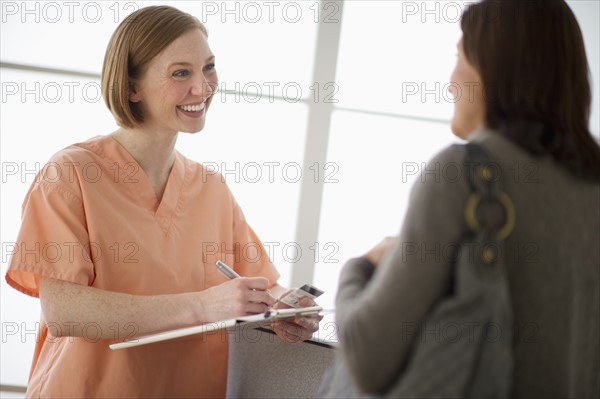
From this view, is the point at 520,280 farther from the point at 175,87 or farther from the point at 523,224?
the point at 175,87

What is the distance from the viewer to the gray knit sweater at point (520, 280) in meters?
0.85

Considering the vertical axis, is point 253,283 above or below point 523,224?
below

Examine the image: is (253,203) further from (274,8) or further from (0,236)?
(0,236)

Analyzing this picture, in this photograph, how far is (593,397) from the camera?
966 millimetres

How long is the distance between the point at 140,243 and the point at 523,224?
3.57 ft

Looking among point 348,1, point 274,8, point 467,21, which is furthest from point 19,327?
point 467,21

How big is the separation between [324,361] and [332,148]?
180 cm

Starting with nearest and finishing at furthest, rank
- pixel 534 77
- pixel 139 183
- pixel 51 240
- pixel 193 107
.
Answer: pixel 534 77, pixel 51 240, pixel 139 183, pixel 193 107

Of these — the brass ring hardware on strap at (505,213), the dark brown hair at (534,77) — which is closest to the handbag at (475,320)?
the brass ring hardware on strap at (505,213)

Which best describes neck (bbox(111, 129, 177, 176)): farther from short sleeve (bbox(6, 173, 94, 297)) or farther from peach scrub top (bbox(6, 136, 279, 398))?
short sleeve (bbox(6, 173, 94, 297))

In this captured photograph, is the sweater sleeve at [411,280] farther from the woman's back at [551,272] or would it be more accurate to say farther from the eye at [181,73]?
the eye at [181,73]

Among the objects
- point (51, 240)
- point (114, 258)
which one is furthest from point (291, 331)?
point (51, 240)

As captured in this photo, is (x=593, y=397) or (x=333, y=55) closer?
(x=593, y=397)

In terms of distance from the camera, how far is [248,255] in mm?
1990
